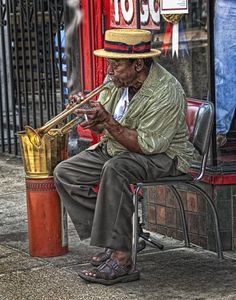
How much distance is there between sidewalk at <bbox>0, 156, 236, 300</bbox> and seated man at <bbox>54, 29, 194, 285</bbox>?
0.49 ft

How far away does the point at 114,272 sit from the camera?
4.86 meters

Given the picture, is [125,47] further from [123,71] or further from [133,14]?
[133,14]

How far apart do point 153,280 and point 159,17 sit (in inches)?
75.9

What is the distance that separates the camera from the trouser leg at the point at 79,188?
505 cm

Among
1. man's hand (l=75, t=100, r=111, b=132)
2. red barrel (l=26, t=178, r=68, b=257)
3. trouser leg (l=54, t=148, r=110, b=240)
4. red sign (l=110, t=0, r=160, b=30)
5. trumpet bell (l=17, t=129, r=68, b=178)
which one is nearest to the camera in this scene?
man's hand (l=75, t=100, r=111, b=132)

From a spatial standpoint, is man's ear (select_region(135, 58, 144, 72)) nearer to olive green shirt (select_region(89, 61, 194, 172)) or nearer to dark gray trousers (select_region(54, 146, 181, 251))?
olive green shirt (select_region(89, 61, 194, 172))

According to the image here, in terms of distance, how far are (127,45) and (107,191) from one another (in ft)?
2.79

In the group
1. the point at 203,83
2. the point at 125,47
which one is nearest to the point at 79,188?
the point at 125,47

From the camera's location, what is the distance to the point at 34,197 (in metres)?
5.43

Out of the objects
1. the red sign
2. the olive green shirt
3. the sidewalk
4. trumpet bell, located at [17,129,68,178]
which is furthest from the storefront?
trumpet bell, located at [17,129,68,178]

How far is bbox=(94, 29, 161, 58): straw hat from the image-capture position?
15.8ft

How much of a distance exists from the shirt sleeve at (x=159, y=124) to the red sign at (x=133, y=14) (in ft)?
3.94

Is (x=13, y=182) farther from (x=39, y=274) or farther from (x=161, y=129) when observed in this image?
(x=161, y=129)

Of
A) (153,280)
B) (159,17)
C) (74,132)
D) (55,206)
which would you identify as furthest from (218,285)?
(74,132)
